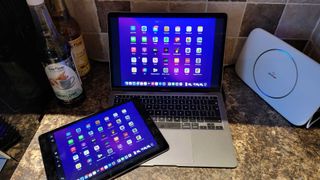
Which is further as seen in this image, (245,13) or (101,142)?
(245,13)

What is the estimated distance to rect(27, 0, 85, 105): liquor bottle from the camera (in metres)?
0.63

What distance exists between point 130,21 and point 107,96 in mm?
230

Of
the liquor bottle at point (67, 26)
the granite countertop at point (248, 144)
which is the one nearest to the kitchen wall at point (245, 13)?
the liquor bottle at point (67, 26)

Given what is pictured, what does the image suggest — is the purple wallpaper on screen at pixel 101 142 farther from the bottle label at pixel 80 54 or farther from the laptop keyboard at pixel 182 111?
the bottle label at pixel 80 54

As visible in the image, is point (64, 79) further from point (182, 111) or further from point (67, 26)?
point (182, 111)

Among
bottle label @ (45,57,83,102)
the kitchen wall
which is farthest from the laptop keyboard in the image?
the kitchen wall

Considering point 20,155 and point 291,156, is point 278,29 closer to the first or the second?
point 291,156

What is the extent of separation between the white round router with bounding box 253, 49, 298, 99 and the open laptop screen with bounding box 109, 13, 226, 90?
0.40 ft

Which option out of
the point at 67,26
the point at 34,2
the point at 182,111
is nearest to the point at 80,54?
the point at 67,26

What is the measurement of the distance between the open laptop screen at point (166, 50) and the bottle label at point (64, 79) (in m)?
0.11

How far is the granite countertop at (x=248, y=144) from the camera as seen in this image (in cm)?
59

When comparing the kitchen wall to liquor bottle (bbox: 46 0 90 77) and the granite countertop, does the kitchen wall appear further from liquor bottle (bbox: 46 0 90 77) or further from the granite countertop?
the granite countertop

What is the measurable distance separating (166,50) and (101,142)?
0.96 feet

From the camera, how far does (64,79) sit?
0.65 m
